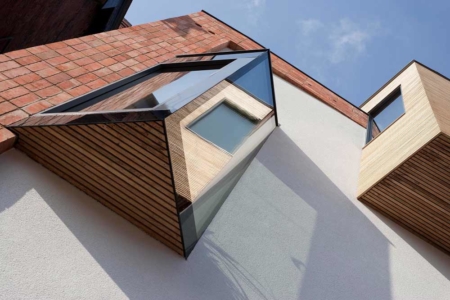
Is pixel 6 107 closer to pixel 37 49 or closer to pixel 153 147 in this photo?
pixel 37 49

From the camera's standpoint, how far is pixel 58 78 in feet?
15.1

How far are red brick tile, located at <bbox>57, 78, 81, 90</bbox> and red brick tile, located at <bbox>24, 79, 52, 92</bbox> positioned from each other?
121mm

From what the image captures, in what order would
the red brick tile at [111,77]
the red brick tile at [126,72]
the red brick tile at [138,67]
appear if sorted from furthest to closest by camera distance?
1. the red brick tile at [138,67]
2. the red brick tile at [126,72]
3. the red brick tile at [111,77]

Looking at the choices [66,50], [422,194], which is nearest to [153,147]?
[66,50]

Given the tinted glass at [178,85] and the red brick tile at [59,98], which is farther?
the red brick tile at [59,98]

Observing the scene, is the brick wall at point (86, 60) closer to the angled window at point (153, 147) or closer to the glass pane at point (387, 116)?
the angled window at point (153, 147)

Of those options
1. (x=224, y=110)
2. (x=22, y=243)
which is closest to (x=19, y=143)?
(x=22, y=243)

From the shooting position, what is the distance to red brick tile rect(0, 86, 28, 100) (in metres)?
4.00

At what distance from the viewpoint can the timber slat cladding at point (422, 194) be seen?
5.70 m

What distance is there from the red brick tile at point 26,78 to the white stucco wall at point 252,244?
0.87m

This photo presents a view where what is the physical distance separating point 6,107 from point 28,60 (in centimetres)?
90

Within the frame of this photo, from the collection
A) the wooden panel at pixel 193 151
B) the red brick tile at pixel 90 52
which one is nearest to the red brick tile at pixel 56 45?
the red brick tile at pixel 90 52

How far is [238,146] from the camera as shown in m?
4.90

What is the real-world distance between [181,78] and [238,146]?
1.01m
